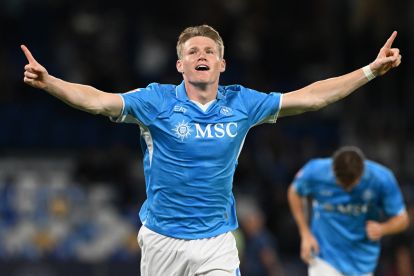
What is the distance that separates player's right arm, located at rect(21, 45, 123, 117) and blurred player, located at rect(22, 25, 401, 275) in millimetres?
101

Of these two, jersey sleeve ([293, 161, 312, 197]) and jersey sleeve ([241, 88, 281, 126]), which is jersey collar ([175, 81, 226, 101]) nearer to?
jersey sleeve ([241, 88, 281, 126])

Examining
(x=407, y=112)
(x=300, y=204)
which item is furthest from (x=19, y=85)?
(x=300, y=204)

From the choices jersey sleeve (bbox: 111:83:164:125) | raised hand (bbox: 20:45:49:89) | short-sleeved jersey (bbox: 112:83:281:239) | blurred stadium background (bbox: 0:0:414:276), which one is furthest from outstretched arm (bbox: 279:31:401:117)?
blurred stadium background (bbox: 0:0:414:276)

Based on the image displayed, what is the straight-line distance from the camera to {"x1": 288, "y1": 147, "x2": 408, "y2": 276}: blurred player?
7.85 meters

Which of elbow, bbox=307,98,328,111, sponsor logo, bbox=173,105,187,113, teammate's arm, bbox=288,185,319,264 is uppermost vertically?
elbow, bbox=307,98,328,111

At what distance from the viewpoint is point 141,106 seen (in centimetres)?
566

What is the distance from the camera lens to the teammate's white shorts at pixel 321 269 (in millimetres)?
7941

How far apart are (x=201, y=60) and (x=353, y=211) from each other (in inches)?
105

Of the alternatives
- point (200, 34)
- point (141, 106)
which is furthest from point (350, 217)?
point (141, 106)

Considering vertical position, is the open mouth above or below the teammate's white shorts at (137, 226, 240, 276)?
above

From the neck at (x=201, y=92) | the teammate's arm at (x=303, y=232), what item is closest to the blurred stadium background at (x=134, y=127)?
→ the teammate's arm at (x=303, y=232)

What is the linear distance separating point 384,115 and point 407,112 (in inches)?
13.5

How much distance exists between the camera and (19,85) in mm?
14523

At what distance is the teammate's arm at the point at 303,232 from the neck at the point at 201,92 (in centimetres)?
252
